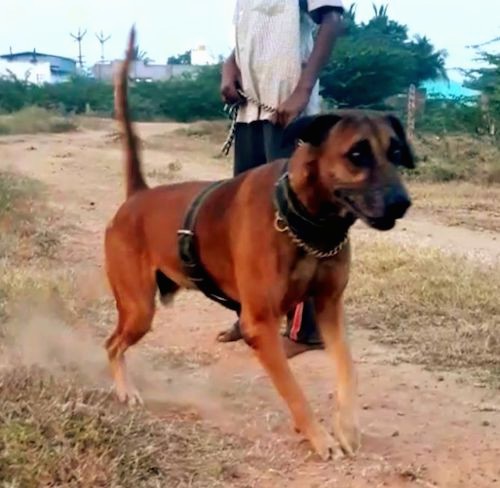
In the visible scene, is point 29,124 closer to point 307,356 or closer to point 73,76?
point 73,76

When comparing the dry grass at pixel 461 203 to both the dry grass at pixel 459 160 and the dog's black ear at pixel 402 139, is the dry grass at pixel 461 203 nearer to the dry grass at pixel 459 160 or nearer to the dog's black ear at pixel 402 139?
the dry grass at pixel 459 160

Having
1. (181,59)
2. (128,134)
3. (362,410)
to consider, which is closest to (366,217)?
(362,410)

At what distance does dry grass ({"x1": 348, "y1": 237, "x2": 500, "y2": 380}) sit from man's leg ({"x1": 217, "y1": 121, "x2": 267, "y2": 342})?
0.95 m

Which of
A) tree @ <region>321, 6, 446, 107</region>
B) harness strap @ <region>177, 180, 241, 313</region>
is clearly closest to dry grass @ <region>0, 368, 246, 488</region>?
harness strap @ <region>177, 180, 241, 313</region>

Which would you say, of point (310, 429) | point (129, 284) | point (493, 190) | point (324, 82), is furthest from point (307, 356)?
point (324, 82)

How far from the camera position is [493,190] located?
16.4 m

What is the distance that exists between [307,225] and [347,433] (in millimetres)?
781

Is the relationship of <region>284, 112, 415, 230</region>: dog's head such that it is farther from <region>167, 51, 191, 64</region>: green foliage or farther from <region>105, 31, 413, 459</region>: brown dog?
<region>167, 51, 191, 64</region>: green foliage

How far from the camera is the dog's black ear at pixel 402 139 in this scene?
4402 mm

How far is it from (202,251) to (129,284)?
545mm

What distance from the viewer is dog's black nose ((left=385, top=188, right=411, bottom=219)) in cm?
408

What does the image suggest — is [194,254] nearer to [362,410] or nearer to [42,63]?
[362,410]

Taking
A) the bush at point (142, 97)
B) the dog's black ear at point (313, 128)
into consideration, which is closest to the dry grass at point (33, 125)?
the bush at point (142, 97)

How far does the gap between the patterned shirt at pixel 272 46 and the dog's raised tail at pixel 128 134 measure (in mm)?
656
